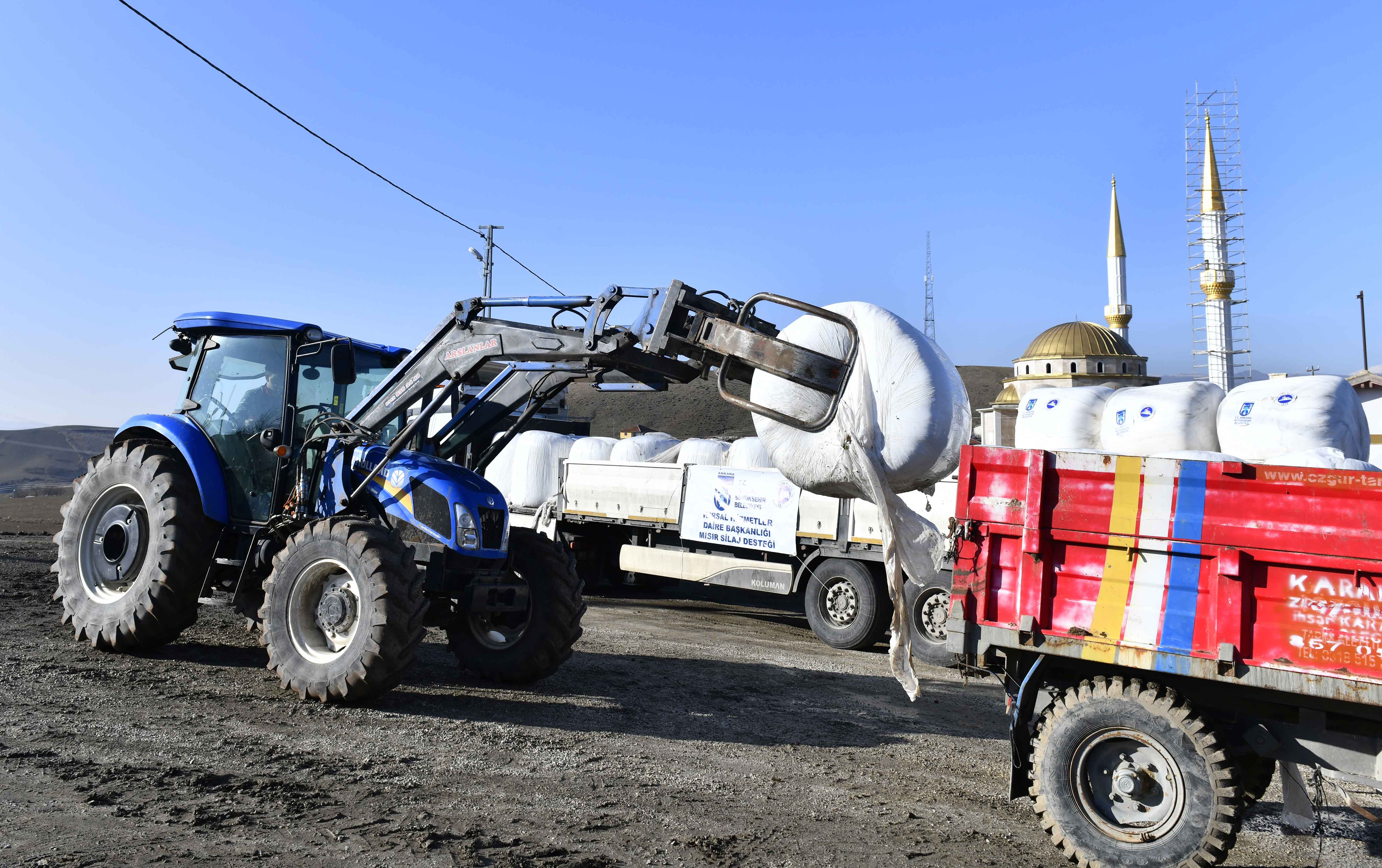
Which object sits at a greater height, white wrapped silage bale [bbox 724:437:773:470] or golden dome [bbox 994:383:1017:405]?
golden dome [bbox 994:383:1017:405]

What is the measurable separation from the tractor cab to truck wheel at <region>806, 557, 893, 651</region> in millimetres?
6442

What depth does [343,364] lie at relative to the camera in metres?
7.41

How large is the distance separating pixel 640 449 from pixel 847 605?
6.68 meters

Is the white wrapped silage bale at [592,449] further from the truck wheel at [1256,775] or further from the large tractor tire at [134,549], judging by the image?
the truck wheel at [1256,775]

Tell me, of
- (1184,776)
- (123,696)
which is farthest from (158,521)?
(1184,776)

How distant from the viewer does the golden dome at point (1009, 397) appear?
62156 millimetres

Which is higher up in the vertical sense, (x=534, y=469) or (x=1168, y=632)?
(x=534, y=469)

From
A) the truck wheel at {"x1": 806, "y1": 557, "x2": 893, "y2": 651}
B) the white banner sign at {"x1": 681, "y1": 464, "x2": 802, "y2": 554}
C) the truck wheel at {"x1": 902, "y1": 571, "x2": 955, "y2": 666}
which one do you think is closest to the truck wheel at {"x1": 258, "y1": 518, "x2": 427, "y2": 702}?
the truck wheel at {"x1": 902, "y1": 571, "x2": 955, "y2": 666}

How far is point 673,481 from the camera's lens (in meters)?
15.0

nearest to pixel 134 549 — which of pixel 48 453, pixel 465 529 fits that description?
pixel 465 529

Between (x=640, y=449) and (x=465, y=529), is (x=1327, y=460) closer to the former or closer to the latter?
(x=465, y=529)

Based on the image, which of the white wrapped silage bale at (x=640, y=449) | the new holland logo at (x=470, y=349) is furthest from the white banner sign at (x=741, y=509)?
the new holland logo at (x=470, y=349)

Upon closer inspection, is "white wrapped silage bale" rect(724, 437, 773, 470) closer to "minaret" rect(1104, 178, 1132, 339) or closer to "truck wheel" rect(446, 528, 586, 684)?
"truck wheel" rect(446, 528, 586, 684)

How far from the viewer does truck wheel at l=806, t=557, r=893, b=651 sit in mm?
11984
